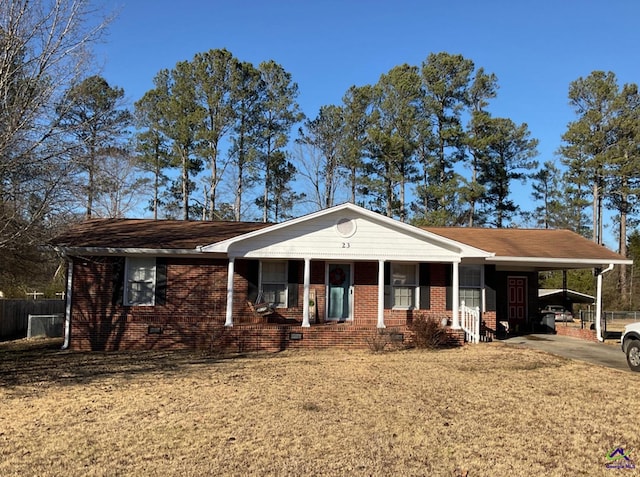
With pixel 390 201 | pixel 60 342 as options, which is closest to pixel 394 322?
pixel 60 342

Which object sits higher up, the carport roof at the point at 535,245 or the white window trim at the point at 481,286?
the carport roof at the point at 535,245

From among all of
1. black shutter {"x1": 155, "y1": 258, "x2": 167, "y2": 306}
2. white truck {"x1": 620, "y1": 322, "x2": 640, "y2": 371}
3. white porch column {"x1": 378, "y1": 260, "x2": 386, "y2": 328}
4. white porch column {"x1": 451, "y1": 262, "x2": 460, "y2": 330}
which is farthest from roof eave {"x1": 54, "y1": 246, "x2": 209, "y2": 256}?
white truck {"x1": 620, "y1": 322, "x2": 640, "y2": 371}

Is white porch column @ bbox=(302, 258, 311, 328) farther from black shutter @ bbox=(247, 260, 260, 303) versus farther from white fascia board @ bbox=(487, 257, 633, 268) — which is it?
white fascia board @ bbox=(487, 257, 633, 268)

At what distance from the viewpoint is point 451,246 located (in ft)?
49.9

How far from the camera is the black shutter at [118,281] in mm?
14625

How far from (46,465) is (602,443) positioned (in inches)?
224

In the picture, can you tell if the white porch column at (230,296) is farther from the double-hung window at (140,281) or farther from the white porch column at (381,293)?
the white porch column at (381,293)

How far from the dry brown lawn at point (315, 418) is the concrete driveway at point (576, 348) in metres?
1.05

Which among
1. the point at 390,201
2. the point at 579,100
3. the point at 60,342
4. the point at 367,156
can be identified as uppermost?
the point at 579,100

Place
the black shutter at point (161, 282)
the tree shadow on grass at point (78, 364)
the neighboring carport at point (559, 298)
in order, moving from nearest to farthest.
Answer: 1. the tree shadow on grass at point (78, 364)
2. the black shutter at point (161, 282)
3. the neighboring carport at point (559, 298)

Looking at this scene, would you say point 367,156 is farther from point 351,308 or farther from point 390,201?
point 351,308

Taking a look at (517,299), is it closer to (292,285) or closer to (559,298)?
(292,285)

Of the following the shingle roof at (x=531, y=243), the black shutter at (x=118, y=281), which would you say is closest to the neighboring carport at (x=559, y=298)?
the shingle roof at (x=531, y=243)

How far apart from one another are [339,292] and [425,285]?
2614 mm
